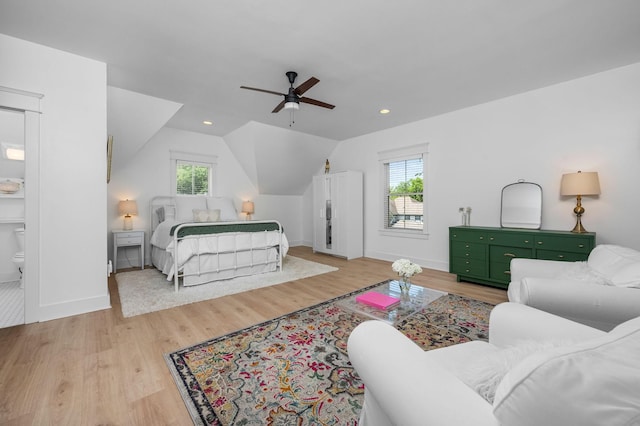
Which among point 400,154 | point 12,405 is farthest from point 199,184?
point 12,405

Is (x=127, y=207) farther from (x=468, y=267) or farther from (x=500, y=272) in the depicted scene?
(x=500, y=272)

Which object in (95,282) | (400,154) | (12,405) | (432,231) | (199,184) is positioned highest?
(400,154)

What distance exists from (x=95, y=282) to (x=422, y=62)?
4371mm

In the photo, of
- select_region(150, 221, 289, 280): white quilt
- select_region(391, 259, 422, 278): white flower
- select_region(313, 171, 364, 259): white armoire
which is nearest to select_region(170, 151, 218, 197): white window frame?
select_region(150, 221, 289, 280): white quilt

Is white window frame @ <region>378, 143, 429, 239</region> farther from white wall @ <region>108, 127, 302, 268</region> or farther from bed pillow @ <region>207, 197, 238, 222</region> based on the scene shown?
bed pillow @ <region>207, 197, 238, 222</region>

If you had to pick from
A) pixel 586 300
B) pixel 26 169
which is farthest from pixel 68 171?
pixel 586 300

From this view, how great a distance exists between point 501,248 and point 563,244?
0.63m

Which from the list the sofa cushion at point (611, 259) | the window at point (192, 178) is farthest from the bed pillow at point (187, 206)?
the sofa cushion at point (611, 259)

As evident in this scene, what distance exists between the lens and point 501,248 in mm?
3623

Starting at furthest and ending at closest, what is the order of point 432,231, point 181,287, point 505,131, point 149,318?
point 432,231
point 505,131
point 181,287
point 149,318

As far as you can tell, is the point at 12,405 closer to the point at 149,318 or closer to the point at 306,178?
the point at 149,318

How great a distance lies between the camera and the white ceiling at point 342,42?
219 cm

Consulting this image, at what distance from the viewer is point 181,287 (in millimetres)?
3691

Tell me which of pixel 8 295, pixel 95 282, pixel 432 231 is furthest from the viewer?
pixel 432 231
